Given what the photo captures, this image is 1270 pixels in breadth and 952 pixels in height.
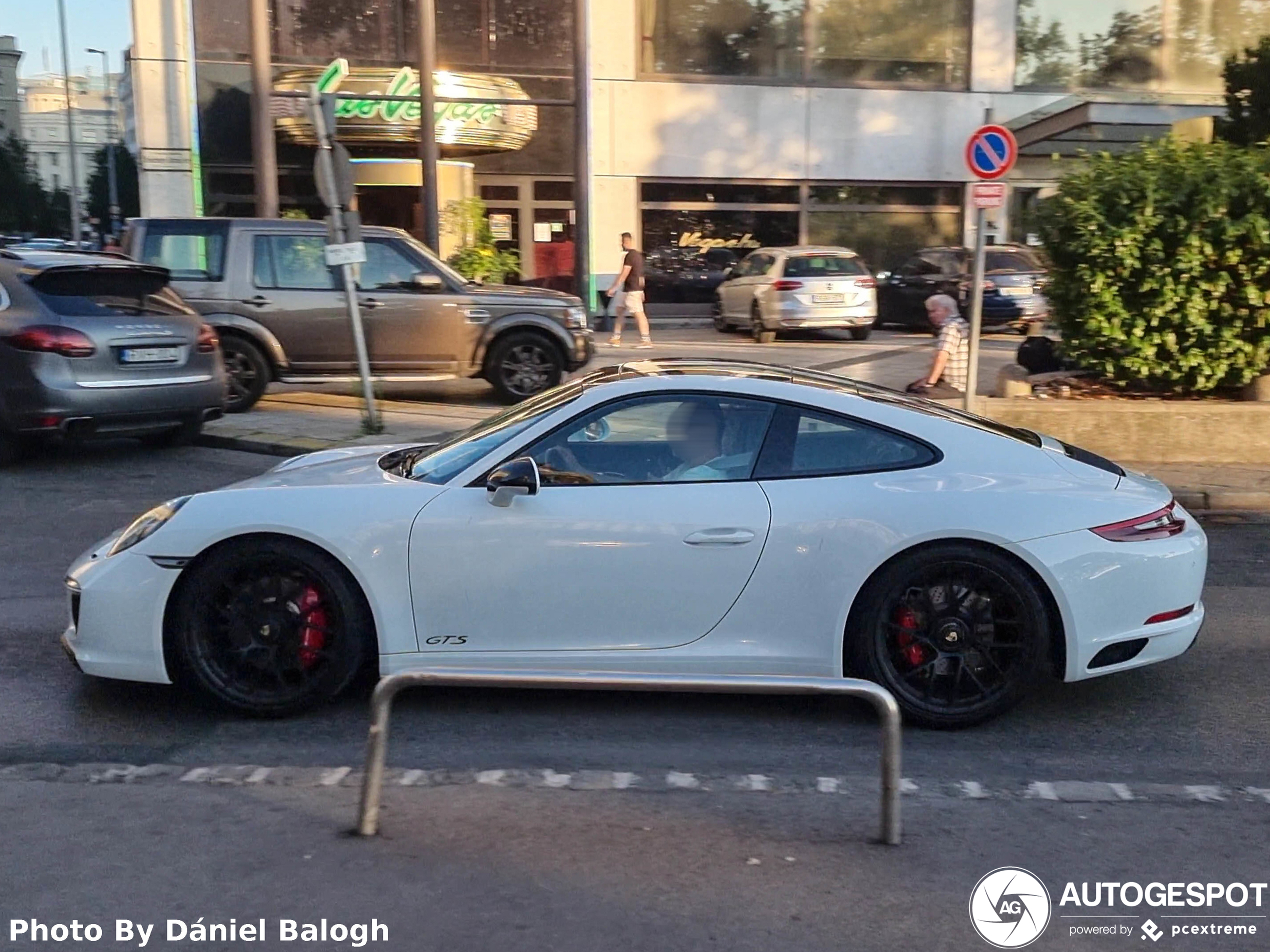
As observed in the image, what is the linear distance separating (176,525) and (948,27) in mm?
24667

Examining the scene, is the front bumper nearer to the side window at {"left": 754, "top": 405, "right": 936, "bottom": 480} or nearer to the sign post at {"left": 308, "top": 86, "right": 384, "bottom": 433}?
the side window at {"left": 754, "top": 405, "right": 936, "bottom": 480}

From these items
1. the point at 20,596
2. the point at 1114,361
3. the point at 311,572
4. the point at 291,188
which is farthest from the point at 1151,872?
the point at 291,188

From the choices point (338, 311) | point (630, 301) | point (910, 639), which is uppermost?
point (338, 311)

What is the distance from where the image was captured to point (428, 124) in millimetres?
22594

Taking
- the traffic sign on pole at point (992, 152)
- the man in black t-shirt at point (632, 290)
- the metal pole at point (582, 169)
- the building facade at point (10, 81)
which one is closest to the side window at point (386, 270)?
the traffic sign on pole at point (992, 152)

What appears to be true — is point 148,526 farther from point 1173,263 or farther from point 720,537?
point 1173,263

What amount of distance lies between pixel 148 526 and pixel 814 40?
23237 mm

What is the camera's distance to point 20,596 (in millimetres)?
6844

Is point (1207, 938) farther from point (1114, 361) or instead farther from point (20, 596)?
point (1114, 361)

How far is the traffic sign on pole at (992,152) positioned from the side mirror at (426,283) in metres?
5.51

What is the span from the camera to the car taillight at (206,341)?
10805 millimetres

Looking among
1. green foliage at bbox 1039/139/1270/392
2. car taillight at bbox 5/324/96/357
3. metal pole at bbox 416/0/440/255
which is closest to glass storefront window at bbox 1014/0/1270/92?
metal pole at bbox 416/0/440/255

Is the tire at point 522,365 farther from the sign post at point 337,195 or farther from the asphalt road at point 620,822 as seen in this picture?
the asphalt road at point 620,822

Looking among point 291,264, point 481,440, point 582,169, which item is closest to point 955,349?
point 291,264
